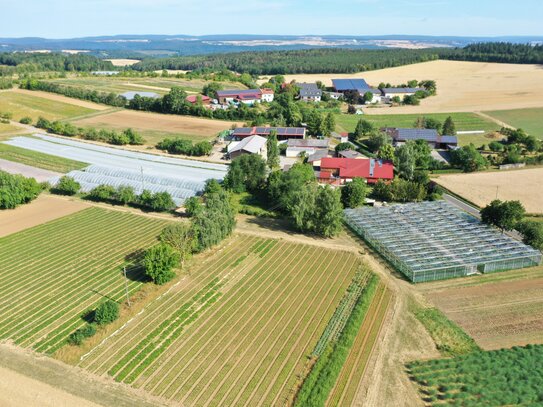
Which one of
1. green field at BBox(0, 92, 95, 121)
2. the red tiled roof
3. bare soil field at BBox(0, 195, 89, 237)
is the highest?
green field at BBox(0, 92, 95, 121)

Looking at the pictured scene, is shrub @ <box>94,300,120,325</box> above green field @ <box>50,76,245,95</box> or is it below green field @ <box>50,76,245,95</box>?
below

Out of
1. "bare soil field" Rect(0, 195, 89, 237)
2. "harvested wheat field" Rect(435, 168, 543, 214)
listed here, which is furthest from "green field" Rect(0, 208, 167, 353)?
"harvested wheat field" Rect(435, 168, 543, 214)

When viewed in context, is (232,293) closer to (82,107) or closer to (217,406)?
(217,406)

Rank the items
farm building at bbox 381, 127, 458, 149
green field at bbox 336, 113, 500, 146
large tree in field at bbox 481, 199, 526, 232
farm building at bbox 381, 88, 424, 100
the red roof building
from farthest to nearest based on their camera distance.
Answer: farm building at bbox 381, 88, 424, 100 → green field at bbox 336, 113, 500, 146 → farm building at bbox 381, 127, 458, 149 → the red roof building → large tree in field at bbox 481, 199, 526, 232

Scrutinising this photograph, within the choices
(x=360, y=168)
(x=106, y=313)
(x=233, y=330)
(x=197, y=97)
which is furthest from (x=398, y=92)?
(x=106, y=313)

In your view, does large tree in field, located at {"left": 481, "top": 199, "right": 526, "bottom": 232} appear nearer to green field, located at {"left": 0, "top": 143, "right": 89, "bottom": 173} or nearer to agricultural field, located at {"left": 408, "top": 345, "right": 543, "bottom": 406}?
agricultural field, located at {"left": 408, "top": 345, "right": 543, "bottom": 406}

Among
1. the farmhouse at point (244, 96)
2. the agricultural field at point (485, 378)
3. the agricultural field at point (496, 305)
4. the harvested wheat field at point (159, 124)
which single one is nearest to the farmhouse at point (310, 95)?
the farmhouse at point (244, 96)

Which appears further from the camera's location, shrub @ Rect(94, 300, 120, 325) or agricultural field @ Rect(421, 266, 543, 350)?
shrub @ Rect(94, 300, 120, 325)
